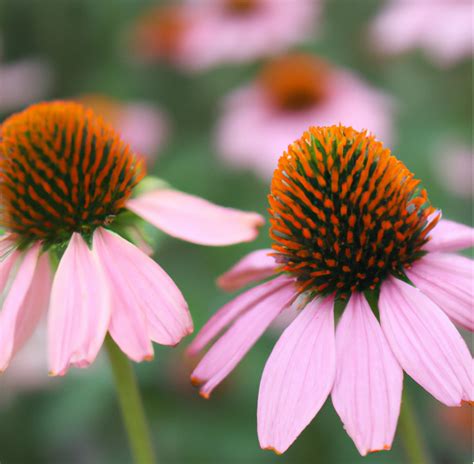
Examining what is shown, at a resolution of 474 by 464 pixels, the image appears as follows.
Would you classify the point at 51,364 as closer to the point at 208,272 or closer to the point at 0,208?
the point at 0,208

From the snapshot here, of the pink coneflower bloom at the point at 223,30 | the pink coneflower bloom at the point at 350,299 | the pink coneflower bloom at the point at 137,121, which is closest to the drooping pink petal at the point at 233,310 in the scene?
the pink coneflower bloom at the point at 350,299

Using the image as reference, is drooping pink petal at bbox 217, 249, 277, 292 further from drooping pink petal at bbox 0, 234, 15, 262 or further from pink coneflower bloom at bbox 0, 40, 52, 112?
pink coneflower bloom at bbox 0, 40, 52, 112

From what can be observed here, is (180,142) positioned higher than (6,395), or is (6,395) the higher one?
(180,142)

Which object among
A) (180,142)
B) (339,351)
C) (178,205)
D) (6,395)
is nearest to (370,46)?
(180,142)

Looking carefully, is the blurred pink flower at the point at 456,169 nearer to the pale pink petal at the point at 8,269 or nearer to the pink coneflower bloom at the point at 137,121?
the pink coneflower bloom at the point at 137,121

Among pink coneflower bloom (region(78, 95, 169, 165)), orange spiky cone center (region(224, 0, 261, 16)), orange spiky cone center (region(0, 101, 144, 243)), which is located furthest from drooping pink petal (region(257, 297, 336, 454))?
orange spiky cone center (region(224, 0, 261, 16))
